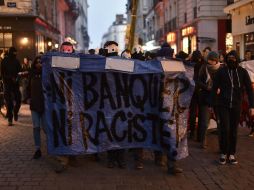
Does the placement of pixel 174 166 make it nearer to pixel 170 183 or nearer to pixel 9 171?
pixel 170 183

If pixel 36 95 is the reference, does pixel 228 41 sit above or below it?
above

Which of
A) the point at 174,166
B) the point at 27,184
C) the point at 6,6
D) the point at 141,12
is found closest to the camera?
the point at 27,184

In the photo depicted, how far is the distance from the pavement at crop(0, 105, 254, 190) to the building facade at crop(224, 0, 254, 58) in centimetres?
1499

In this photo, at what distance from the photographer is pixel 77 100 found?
7879 millimetres

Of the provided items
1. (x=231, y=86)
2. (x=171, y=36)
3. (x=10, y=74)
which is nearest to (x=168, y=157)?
(x=231, y=86)

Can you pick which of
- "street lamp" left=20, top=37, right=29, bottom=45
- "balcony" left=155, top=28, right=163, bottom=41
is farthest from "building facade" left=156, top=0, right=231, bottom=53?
"street lamp" left=20, top=37, right=29, bottom=45

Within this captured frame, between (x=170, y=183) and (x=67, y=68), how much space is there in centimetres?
220

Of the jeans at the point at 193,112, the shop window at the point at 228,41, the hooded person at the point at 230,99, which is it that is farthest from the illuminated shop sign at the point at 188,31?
the hooded person at the point at 230,99

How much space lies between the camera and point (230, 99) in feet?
26.9

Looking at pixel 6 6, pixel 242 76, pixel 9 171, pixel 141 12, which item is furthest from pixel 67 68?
pixel 141 12

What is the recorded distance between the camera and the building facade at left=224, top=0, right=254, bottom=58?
2373 centimetres

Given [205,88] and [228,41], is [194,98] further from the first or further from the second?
[228,41]

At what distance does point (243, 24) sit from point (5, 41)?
11.8 m

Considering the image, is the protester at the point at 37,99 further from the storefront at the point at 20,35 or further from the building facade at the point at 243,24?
the storefront at the point at 20,35
